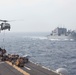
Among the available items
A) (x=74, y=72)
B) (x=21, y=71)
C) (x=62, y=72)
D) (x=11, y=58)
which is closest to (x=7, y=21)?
(x=11, y=58)

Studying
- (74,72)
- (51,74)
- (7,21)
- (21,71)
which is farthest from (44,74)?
(74,72)

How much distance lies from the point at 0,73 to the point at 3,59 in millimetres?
12547

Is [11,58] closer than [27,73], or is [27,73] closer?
[27,73]

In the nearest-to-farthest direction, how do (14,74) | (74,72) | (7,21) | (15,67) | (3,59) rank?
(14,74), (15,67), (7,21), (3,59), (74,72)

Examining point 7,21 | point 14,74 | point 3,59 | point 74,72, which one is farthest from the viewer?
point 74,72

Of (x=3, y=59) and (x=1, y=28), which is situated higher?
(x=1, y=28)

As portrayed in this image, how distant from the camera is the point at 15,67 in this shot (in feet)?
123

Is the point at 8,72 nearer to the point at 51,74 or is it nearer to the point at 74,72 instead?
the point at 51,74

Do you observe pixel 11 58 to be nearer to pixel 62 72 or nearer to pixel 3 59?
pixel 3 59

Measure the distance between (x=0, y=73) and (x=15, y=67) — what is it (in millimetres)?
4592

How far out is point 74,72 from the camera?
50.5m

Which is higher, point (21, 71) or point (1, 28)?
point (1, 28)

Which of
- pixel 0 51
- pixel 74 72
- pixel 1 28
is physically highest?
pixel 1 28

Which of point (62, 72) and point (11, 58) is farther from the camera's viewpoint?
point (11, 58)
